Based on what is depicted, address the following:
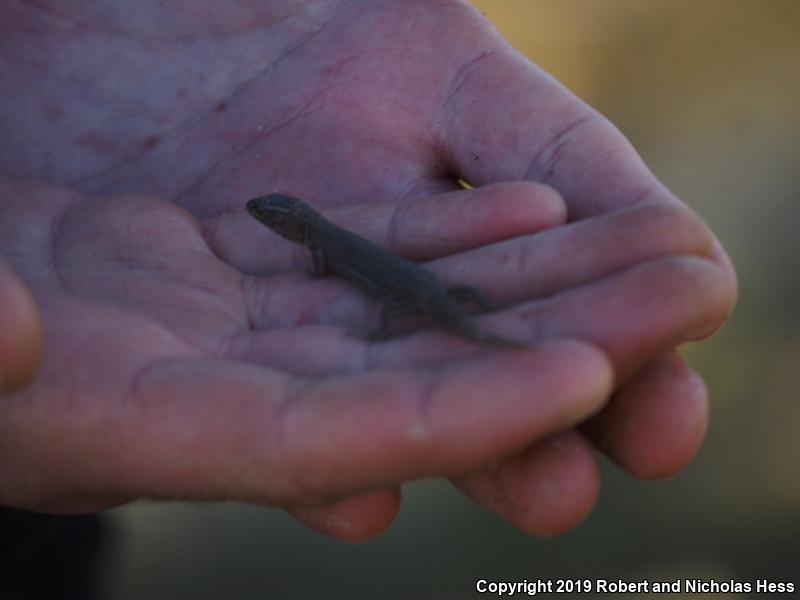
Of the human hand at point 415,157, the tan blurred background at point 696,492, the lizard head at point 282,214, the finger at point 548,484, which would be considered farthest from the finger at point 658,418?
the tan blurred background at point 696,492

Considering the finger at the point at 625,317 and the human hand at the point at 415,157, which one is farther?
the human hand at the point at 415,157

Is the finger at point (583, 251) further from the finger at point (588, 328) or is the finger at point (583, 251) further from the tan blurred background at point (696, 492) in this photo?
the tan blurred background at point (696, 492)

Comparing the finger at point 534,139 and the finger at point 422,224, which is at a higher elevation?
the finger at point 534,139

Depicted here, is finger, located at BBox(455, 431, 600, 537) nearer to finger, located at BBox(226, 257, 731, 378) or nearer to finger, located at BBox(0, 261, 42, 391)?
finger, located at BBox(226, 257, 731, 378)

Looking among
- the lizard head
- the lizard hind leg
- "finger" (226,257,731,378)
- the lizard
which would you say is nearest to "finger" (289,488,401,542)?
"finger" (226,257,731,378)

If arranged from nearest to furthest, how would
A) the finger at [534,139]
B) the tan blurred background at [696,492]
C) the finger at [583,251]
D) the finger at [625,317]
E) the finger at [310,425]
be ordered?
the finger at [310,425]
the finger at [625,317]
the finger at [583,251]
the finger at [534,139]
the tan blurred background at [696,492]

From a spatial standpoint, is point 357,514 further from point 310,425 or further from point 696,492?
point 696,492

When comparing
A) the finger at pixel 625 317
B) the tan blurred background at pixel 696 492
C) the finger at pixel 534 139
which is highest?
the finger at pixel 534 139
